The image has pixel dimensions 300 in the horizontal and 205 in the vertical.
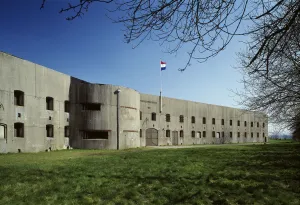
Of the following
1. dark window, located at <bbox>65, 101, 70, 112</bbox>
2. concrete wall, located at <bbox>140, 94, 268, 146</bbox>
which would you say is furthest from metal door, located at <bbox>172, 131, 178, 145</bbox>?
dark window, located at <bbox>65, 101, 70, 112</bbox>

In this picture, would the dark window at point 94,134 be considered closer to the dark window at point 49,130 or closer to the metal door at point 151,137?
the dark window at point 49,130

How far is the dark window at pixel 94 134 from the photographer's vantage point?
2917 centimetres

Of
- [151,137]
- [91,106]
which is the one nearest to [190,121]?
[151,137]

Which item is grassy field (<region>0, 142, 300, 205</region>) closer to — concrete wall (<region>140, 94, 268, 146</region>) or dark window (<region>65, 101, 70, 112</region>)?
dark window (<region>65, 101, 70, 112</region>)

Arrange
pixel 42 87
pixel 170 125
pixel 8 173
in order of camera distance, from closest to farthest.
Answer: pixel 8 173 < pixel 42 87 < pixel 170 125

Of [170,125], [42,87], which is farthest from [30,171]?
[170,125]

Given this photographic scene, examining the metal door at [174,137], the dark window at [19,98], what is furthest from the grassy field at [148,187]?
the metal door at [174,137]

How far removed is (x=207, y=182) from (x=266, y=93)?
25.4 ft

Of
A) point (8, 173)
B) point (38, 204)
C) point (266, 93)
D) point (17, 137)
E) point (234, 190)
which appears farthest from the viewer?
point (17, 137)

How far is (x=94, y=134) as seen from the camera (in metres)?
29.9

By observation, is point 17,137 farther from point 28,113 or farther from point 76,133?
point 76,133

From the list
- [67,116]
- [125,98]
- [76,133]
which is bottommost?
[76,133]

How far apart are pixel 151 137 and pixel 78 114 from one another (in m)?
13.0

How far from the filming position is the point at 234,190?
714 cm
